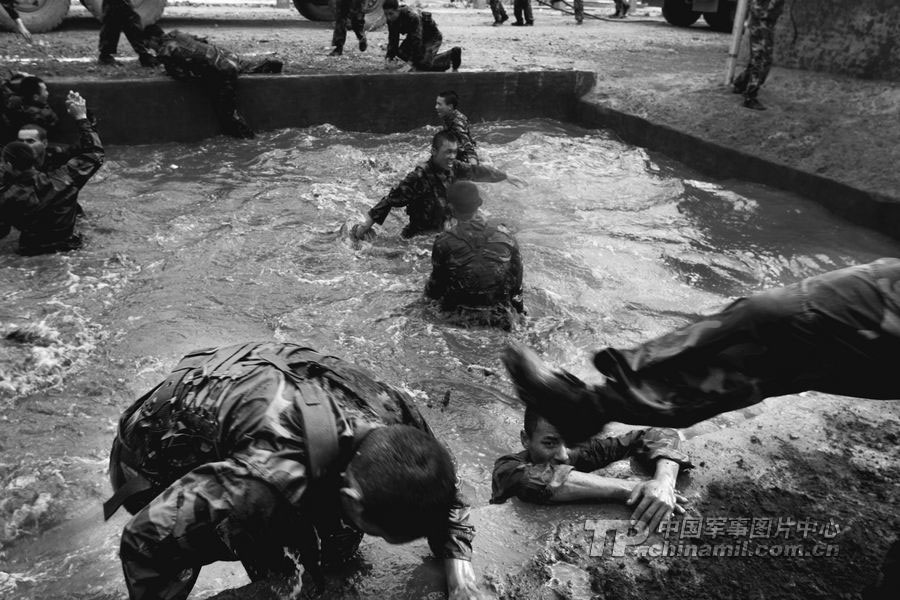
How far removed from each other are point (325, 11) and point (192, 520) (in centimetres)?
1458

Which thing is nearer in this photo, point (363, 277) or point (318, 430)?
point (318, 430)

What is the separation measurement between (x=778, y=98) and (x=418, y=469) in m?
9.14

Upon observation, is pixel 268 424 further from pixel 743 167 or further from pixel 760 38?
pixel 760 38

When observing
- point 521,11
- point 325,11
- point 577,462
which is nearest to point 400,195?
point 577,462

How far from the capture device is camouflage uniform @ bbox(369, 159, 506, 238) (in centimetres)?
608

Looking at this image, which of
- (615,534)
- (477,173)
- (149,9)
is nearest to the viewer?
(615,534)

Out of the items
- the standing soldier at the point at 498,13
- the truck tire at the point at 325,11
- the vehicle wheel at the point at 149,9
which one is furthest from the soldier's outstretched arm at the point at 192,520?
the standing soldier at the point at 498,13

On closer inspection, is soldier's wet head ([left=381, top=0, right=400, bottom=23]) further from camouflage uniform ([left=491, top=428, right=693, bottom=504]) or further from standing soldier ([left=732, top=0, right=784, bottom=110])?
camouflage uniform ([left=491, top=428, right=693, bottom=504])

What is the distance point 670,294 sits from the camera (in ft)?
19.5

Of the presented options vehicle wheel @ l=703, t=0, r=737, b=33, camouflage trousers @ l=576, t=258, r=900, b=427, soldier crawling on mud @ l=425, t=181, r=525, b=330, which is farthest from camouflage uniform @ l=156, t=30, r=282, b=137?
vehicle wheel @ l=703, t=0, r=737, b=33

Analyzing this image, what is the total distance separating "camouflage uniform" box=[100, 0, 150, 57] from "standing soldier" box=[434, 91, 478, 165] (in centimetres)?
435

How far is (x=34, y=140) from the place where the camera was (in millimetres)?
5668

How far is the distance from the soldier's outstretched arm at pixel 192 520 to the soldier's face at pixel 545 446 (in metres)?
1.40

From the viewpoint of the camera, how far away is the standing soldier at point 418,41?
10.0 m
